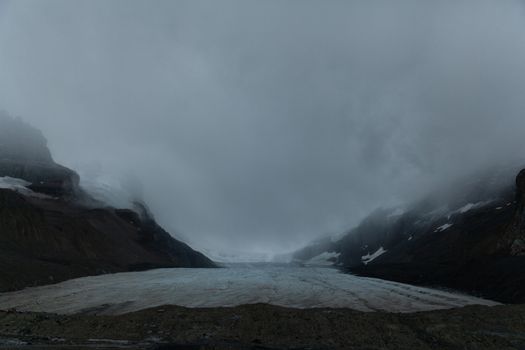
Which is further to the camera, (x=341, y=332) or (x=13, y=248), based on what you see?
(x=13, y=248)

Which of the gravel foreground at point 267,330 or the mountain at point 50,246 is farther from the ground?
the mountain at point 50,246

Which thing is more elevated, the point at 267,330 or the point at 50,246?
the point at 50,246

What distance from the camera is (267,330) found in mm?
34469

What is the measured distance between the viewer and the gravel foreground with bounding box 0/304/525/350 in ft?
101

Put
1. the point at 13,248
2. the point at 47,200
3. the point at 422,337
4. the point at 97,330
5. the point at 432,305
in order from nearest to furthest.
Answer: the point at 422,337 < the point at 97,330 < the point at 432,305 < the point at 13,248 < the point at 47,200

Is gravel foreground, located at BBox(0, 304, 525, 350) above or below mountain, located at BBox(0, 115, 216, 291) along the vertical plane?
below

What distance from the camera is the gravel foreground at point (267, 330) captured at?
1208 inches

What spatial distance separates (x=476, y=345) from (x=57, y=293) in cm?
5142

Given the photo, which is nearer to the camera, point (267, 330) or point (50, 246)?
point (267, 330)

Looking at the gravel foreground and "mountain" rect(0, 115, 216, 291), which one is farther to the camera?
"mountain" rect(0, 115, 216, 291)

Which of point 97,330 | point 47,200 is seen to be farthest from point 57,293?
point 47,200

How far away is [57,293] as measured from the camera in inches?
2495

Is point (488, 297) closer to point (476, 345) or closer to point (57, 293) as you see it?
point (476, 345)

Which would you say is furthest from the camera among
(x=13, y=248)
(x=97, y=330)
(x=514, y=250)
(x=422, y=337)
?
(x=13, y=248)
